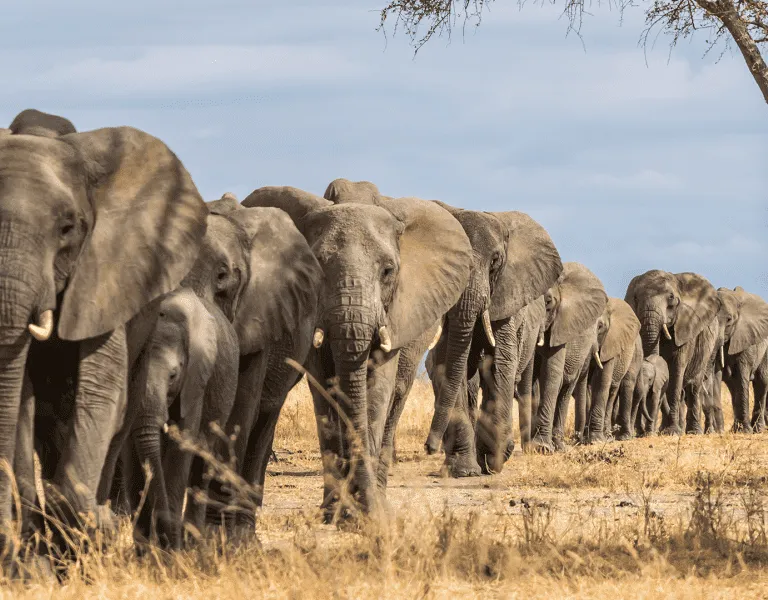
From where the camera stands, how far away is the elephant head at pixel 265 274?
9578 millimetres

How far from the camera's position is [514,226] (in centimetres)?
1605

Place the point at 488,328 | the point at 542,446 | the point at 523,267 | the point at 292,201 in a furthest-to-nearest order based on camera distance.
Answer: the point at 542,446 → the point at 523,267 → the point at 488,328 → the point at 292,201

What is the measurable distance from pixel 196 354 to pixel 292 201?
3.44 metres

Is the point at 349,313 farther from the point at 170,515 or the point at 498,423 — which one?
the point at 498,423

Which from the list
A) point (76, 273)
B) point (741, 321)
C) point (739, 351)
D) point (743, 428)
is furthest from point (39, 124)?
point (741, 321)

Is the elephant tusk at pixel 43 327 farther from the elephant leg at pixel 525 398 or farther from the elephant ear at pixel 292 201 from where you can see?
the elephant leg at pixel 525 398

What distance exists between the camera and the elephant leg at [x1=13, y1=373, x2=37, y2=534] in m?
7.01

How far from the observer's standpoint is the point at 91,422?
7027 millimetres

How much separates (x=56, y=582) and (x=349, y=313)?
3.64 metres

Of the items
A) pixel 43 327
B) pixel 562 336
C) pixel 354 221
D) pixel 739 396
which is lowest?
pixel 739 396

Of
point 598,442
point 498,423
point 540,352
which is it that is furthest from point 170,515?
point 598,442

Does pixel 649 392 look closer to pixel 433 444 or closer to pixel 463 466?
pixel 463 466

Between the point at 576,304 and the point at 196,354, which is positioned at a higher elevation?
the point at 196,354

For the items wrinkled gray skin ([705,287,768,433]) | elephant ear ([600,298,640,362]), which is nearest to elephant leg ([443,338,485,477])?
elephant ear ([600,298,640,362])
